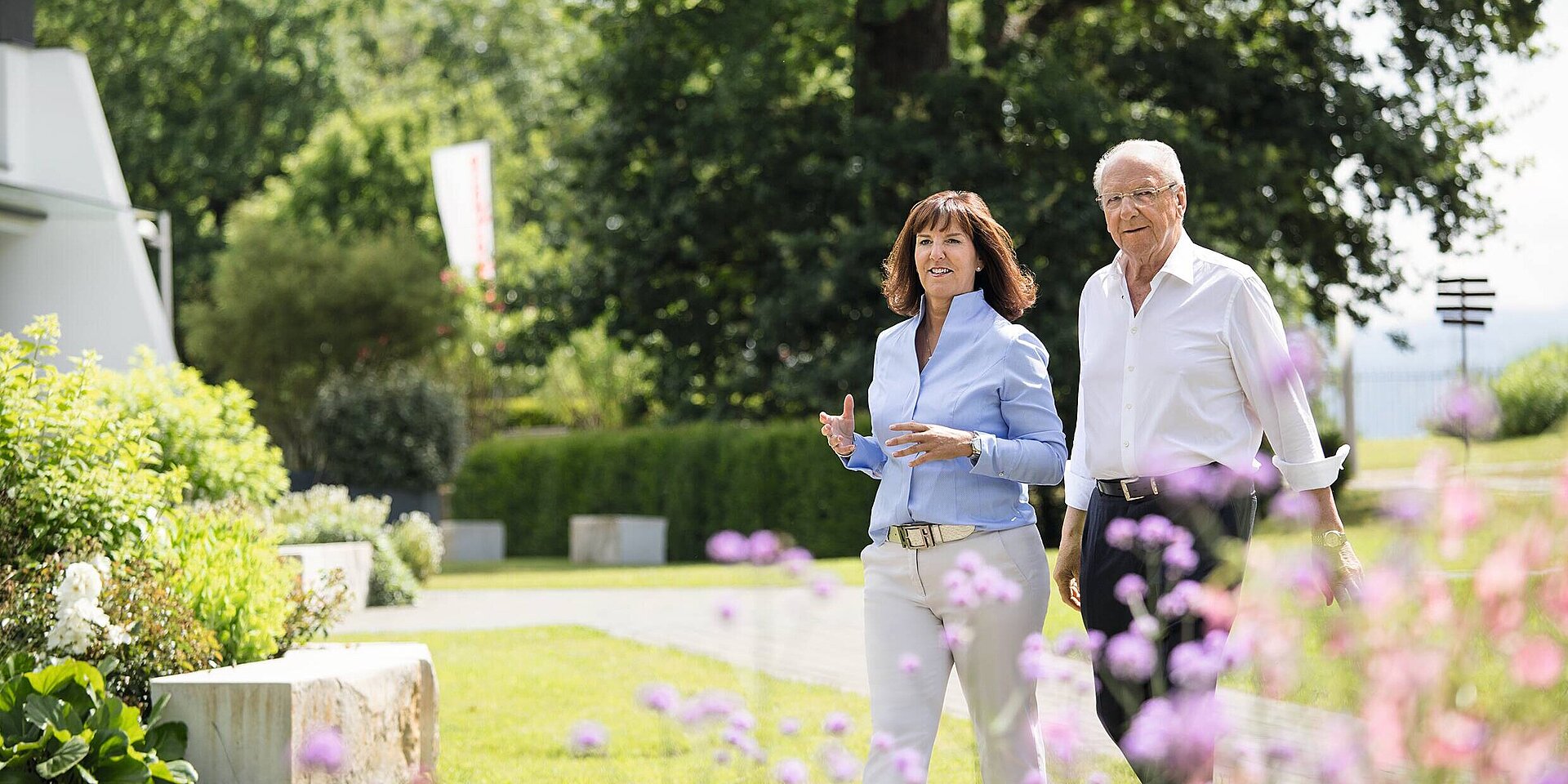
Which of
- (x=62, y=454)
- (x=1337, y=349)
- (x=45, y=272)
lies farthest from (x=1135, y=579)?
(x=1337, y=349)

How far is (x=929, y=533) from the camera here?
141 inches

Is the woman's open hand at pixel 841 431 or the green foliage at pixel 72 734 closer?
the woman's open hand at pixel 841 431

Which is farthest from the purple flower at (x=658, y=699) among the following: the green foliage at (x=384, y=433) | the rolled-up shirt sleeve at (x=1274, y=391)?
the green foliage at (x=384, y=433)

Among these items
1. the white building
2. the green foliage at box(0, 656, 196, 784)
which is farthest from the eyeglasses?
the white building

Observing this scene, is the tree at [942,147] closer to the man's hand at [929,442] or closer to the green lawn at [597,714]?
the green lawn at [597,714]

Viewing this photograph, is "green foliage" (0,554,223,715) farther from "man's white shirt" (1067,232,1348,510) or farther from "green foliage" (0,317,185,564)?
"man's white shirt" (1067,232,1348,510)

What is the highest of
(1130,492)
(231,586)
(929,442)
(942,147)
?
(942,147)

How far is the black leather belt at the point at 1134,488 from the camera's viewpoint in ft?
11.2

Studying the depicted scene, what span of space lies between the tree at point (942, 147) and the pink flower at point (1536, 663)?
14.4 m

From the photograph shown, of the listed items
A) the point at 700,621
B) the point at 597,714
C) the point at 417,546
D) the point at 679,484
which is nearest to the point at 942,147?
the point at 679,484

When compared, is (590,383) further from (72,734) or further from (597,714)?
(72,734)

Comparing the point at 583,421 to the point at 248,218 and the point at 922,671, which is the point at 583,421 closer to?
the point at 248,218

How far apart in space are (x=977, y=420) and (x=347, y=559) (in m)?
9.16

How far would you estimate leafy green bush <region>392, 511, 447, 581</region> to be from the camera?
46.3ft
